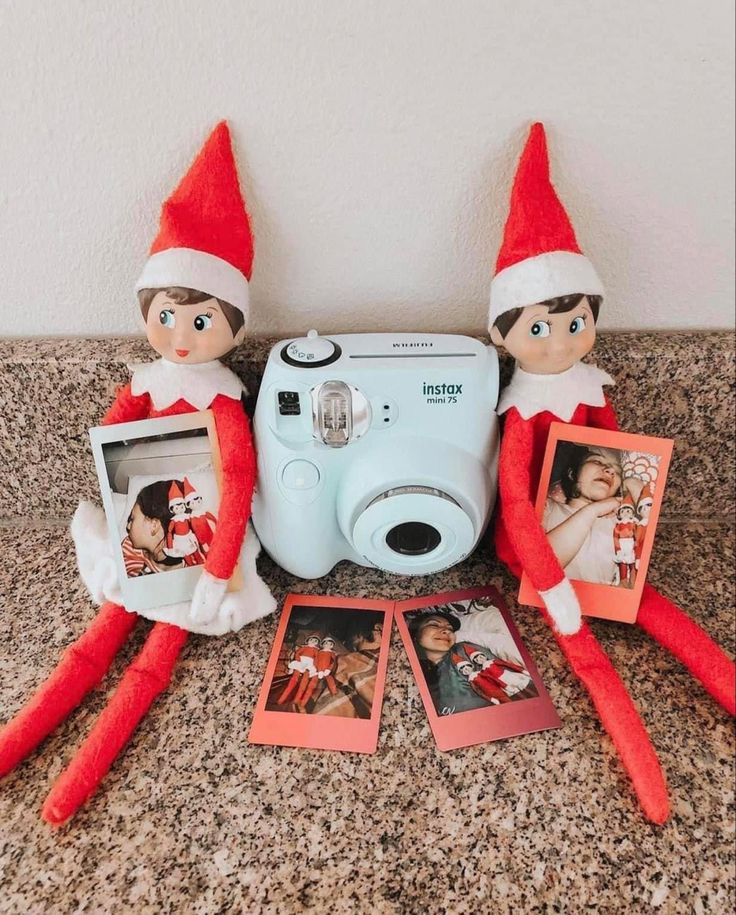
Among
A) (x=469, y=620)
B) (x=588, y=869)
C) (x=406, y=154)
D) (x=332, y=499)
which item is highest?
(x=406, y=154)

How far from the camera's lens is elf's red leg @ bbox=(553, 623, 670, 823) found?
1.78 ft

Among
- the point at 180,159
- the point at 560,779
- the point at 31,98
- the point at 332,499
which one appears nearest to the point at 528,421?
the point at 332,499

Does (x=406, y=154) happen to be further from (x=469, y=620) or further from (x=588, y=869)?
(x=588, y=869)

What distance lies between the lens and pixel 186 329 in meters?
0.62

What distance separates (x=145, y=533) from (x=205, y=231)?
0.32 m

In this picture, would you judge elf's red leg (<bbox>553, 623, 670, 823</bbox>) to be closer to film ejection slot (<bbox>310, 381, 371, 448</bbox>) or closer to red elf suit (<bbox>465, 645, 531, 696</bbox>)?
red elf suit (<bbox>465, 645, 531, 696</bbox>)

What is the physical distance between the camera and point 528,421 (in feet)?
2.17

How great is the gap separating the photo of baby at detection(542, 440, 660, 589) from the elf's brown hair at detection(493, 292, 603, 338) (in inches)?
5.4

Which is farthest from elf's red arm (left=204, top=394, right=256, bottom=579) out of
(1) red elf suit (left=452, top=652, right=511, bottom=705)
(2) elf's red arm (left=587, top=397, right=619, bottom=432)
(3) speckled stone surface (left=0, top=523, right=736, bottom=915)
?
(2) elf's red arm (left=587, top=397, right=619, bottom=432)

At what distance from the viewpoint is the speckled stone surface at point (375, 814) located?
0.50 m

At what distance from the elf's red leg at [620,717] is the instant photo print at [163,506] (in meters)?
0.36

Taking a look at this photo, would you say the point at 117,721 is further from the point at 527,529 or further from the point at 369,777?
the point at 527,529

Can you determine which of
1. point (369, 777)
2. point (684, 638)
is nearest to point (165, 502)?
point (369, 777)

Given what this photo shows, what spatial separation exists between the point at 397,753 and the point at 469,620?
165mm
